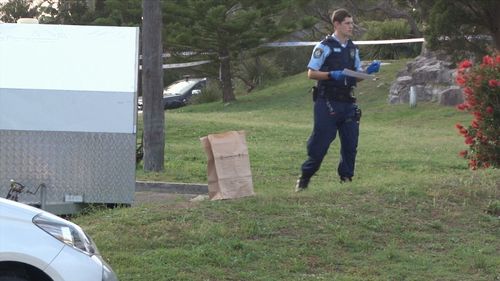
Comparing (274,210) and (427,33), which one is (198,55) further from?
(274,210)

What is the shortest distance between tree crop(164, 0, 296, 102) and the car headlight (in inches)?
944

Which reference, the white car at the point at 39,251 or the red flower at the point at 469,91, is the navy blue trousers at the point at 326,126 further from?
the white car at the point at 39,251

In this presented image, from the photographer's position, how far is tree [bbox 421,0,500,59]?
22.6m

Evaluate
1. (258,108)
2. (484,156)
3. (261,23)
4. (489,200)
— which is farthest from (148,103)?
(261,23)

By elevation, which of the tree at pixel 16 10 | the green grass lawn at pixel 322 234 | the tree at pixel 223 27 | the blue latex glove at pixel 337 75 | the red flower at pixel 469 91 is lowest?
the green grass lawn at pixel 322 234

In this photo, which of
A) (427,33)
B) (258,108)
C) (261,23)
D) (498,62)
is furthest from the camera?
(261,23)

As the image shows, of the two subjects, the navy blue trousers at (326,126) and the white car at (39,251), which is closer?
the white car at (39,251)

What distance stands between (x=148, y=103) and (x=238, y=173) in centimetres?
384

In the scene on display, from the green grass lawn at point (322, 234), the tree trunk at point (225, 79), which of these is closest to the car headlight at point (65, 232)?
the green grass lawn at point (322, 234)

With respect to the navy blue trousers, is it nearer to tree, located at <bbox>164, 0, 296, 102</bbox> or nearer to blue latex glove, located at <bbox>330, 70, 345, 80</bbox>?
blue latex glove, located at <bbox>330, 70, 345, 80</bbox>

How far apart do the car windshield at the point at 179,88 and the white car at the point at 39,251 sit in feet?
95.7

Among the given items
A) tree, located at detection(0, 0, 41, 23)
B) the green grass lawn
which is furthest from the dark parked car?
the green grass lawn

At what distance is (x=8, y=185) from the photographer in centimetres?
795

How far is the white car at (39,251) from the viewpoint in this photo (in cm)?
438
